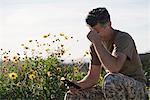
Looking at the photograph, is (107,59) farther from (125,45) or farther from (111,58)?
(125,45)

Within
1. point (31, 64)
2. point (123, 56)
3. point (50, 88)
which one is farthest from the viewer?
point (31, 64)

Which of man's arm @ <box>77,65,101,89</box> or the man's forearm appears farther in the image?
man's arm @ <box>77,65,101,89</box>

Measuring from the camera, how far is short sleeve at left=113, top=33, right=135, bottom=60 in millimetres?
3754

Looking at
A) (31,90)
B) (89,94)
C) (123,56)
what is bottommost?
(31,90)

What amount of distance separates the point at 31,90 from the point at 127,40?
305cm

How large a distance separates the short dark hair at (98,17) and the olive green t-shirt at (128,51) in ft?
0.57

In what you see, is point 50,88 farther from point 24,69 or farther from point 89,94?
point 89,94

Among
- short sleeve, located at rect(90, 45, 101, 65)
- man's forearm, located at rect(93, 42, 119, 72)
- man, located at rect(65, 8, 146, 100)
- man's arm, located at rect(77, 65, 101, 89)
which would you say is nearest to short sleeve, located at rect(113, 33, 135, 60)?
man, located at rect(65, 8, 146, 100)

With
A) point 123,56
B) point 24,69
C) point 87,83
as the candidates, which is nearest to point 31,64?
point 24,69

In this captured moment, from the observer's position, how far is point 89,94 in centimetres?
392

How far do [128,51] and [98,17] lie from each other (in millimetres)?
337

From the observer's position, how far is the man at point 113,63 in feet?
12.1

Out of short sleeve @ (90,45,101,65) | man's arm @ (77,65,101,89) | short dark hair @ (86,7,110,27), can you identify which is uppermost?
short dark hair @ (86,7,110,27)

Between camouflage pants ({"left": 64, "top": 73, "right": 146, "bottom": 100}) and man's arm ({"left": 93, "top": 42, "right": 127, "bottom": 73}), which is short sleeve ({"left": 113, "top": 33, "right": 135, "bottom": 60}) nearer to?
man's arm ({"left": 93, "top": 42, "right": 127, "bottom": 73})
